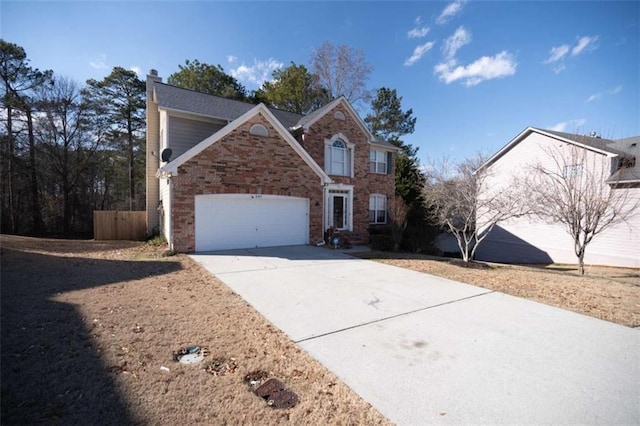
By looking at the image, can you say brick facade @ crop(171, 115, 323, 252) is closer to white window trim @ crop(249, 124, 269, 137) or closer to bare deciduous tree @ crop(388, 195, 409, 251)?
white window trim @ crop(249, 124, 269, 137)

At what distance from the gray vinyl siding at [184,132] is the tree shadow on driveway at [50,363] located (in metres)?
8.09

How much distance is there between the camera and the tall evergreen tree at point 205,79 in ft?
87.9

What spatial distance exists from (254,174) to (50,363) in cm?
946

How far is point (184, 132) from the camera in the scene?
13.6 meters

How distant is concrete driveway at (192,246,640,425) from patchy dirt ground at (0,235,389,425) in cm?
42

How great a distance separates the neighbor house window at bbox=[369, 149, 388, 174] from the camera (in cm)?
1825

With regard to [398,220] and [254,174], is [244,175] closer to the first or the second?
[254,174]

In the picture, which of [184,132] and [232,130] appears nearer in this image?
[232,130]

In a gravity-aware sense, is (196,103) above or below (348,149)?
above

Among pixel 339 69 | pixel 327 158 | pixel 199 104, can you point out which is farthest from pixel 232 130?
pixel 339 69

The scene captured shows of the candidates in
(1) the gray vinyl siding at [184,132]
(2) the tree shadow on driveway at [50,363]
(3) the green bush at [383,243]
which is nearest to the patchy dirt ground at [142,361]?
(2) the tree shadow on driveway at [50,363]

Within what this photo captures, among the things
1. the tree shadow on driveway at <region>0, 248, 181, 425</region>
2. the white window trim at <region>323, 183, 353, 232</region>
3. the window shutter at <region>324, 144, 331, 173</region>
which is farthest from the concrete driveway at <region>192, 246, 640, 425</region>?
the window shutter at <region>324, 144, 331, 173</region>

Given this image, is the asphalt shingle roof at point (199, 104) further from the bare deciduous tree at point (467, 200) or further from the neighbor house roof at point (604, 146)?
the neighbor house roof at point (604, 146)

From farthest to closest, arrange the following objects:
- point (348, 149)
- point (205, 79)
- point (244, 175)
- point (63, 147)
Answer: point (205, 79) → point (63, 147) → point (348, 149) → point (244, 175)
